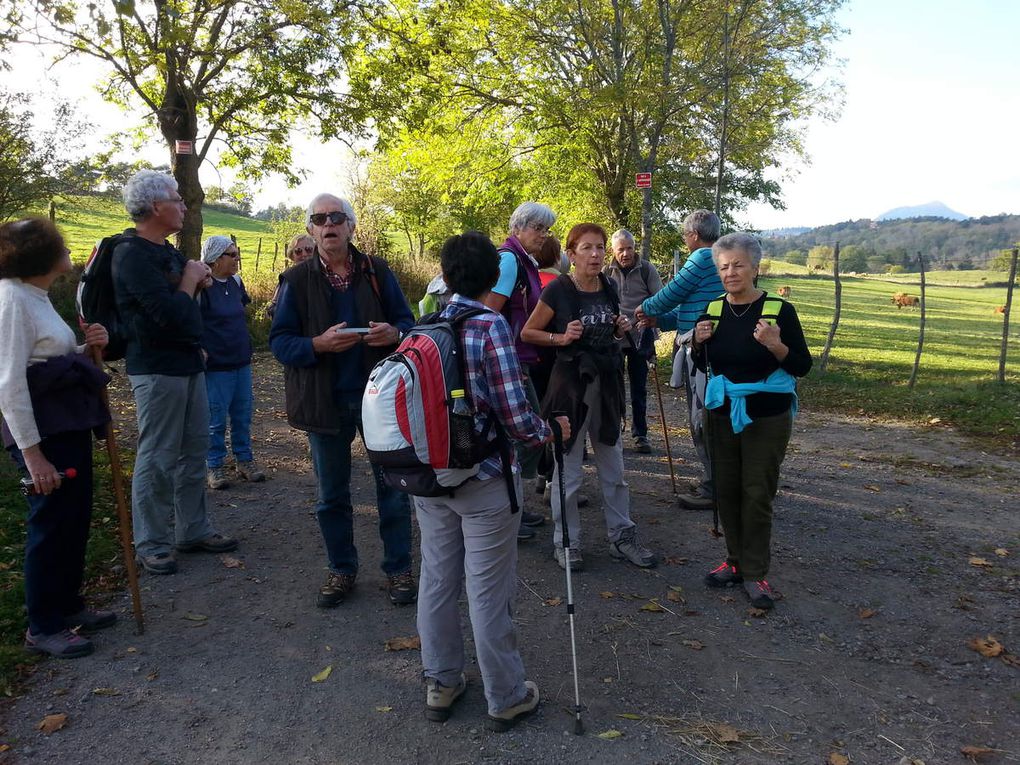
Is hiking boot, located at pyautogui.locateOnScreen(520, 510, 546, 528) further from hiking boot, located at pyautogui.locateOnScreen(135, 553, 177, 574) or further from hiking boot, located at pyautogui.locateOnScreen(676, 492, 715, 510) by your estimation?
hiking boot, located at pyautogui.locateOnScreen(135, 553, 177, 574)

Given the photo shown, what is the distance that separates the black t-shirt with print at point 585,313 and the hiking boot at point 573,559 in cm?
136

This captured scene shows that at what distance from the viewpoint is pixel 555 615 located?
169 inches

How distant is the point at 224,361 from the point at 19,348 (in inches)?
122

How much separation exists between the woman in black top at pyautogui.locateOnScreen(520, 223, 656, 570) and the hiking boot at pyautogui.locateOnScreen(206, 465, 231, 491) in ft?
10.6

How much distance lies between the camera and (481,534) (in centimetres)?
304

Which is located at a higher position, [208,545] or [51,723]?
[208,545]

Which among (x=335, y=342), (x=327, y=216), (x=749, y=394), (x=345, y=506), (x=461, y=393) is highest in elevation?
(x=327, y=216)

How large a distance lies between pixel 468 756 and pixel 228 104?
1268 cm

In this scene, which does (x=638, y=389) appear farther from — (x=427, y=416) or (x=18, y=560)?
(x=18, y=560)

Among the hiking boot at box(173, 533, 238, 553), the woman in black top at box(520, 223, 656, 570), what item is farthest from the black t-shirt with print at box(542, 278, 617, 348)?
the hiking boot at box(173, 533, 238, 553)

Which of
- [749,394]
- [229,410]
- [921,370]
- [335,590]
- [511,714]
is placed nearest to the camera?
[511,714]

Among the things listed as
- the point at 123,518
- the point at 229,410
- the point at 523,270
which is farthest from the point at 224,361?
the point at 523,270

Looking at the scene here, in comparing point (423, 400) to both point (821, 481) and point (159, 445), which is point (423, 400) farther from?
point (821, 481)

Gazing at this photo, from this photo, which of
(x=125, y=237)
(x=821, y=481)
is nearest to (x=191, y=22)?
(x=125, y=237)
